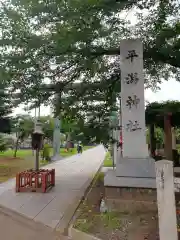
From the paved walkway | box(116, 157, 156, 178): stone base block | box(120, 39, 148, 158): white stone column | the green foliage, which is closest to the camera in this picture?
the paved walkway

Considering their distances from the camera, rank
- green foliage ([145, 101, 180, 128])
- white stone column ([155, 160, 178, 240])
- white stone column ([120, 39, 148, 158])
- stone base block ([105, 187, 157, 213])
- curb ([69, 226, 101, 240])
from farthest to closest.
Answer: green foliage ([145, 101, 180, 128]) < white stone column ([120, 39, 148, 158]) < stone base block ([105, 187, 157, 213]) < curb ([69, 226, 101, 240]) < white stone column ([155, 160, 178, 240])

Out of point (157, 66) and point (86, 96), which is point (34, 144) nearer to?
point (86, 96)

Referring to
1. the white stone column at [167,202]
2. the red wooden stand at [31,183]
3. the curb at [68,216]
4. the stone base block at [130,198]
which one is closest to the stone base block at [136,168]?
the stone base block at [130,198]

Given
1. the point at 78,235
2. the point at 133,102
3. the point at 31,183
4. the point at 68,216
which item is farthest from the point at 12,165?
the point at 78,235

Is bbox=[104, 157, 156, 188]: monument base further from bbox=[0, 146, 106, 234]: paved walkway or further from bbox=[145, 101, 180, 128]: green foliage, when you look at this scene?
bbox=[145, 101, 180, 128]: green foliage

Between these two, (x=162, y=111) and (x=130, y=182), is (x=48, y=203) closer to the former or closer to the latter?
(x=130, y=182)

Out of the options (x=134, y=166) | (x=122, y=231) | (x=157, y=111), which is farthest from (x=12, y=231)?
(x=157, y=111)

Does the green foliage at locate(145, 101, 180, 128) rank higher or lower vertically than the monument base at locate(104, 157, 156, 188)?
higher

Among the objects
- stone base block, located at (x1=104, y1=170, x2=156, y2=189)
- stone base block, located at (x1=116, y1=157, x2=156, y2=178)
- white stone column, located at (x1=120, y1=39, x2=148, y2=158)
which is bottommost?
stone base block, located at (x1=104, y1=170, x2=156, y2=189)

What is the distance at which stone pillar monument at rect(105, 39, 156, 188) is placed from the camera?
22.2ft

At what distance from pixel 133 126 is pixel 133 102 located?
0.70m

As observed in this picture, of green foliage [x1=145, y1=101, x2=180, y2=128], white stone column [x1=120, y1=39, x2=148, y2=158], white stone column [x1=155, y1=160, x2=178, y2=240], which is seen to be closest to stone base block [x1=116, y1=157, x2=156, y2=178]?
white stone column [x1=120, y1=39, x2=148, y2=158]

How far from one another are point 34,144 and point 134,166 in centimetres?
539

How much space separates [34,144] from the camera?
35.8 ft
